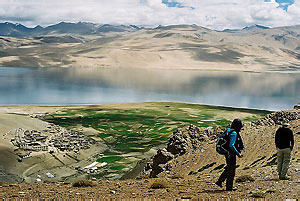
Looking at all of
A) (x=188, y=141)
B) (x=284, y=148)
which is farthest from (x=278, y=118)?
(x=284, y=148)

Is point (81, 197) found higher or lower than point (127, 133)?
higher

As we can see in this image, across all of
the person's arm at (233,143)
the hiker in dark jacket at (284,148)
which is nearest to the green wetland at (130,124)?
the hiker in dark jacket at (284,148)

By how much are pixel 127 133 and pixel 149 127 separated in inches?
155

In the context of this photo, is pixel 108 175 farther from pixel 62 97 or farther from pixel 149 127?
pixel 62 97

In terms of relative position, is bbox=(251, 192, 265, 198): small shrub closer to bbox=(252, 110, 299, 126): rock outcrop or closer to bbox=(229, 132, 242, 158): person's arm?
bbox=(229, 132, 242, 158): person's arm

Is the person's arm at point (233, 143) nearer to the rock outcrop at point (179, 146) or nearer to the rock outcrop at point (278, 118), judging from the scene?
the rock outcrop at point (179, 146)

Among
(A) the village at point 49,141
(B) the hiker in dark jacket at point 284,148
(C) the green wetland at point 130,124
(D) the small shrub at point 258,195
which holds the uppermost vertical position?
(B) the hiker in dark jacket at point 284,148

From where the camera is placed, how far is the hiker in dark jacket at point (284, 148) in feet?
27.6

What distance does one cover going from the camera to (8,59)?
17725cm

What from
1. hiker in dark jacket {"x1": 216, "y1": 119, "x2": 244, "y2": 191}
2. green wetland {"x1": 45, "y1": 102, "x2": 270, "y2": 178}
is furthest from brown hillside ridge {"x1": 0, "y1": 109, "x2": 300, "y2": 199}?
green wetland {"x1": 45, "y1": 102, "x2": 270, "y2": 178}

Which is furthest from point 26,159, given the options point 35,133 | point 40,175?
point 35,133

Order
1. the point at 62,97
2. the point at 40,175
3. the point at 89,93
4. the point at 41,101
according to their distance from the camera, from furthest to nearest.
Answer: the point at 89,93, the point at 62,97, the point at 41,101, the point at 40,175

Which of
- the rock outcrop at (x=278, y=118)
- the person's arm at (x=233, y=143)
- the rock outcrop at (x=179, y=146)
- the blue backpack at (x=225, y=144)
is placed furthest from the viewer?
the rock outcrop at (x=278, y=118)

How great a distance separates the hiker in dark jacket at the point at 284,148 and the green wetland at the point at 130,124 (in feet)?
45.9
